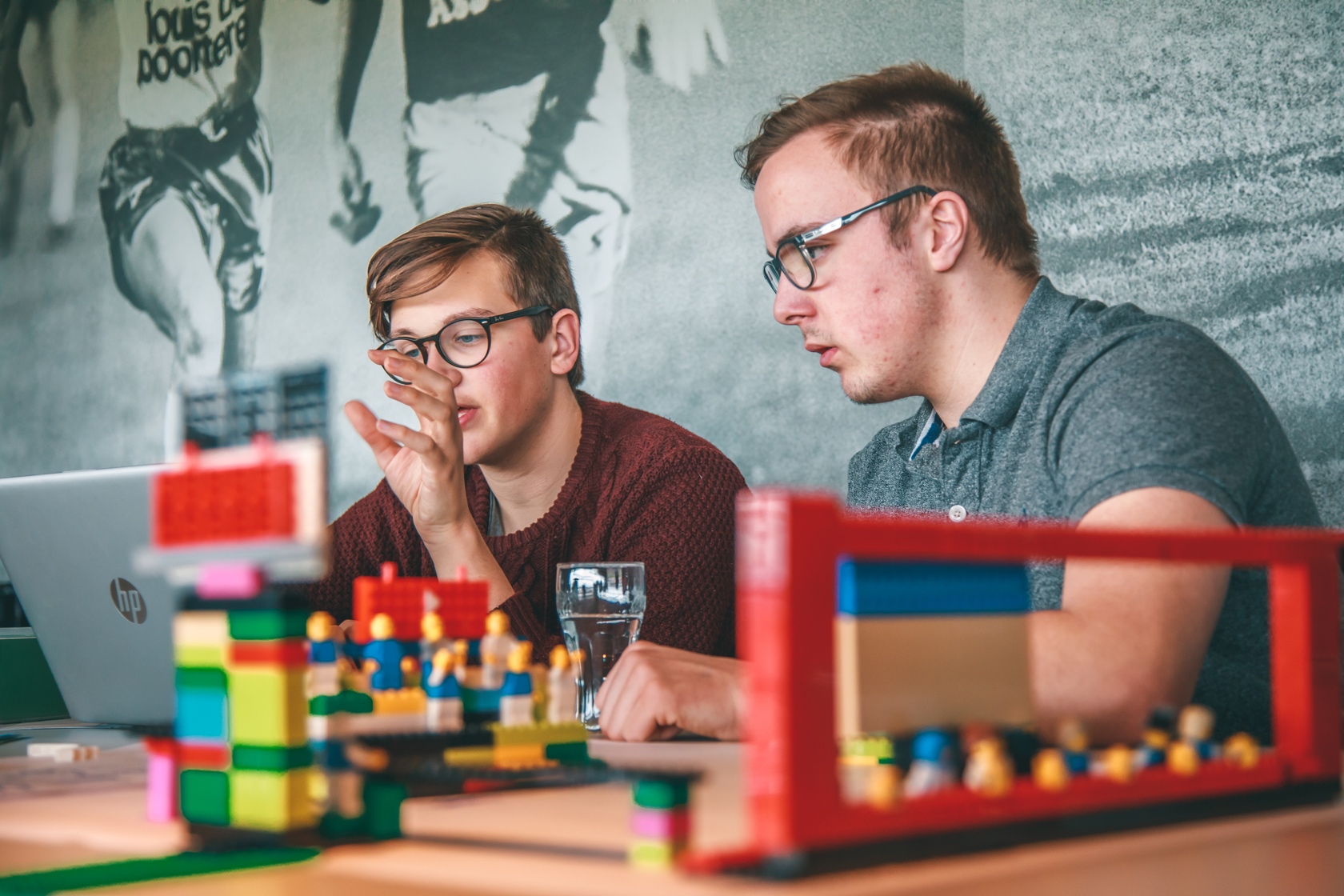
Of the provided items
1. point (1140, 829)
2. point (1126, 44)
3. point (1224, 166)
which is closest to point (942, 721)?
point (1140, 829)

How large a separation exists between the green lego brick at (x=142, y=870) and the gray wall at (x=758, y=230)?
6.04 ft

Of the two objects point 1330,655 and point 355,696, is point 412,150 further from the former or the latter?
point 1330,655

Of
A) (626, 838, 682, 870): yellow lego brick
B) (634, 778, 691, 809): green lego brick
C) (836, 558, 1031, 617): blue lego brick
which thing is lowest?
(626, 838, 682, 870): yellow lego brick

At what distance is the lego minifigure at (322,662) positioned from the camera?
76cm

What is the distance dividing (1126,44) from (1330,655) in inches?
65.2

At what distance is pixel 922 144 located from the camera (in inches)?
64.9

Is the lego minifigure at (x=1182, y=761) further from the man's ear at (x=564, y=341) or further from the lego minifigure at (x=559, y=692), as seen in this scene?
the man's ear at (x=564, y=341)

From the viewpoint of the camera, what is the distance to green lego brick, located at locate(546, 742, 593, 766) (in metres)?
0.83

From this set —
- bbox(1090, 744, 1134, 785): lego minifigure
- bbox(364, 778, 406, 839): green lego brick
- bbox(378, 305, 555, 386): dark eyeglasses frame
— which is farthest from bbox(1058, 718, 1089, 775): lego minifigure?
bbox(378, 305, 555, 386): dark eyeglasses frame

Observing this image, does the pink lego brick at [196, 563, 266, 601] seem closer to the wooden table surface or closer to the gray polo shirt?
the wooden table surface

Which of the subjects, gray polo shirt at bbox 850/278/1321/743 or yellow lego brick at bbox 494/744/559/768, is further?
gray polo shirt at bbox 850/278/1321/743

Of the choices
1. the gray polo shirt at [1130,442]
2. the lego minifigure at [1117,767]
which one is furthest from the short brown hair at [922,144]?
the lego minifigure at [1117,767]

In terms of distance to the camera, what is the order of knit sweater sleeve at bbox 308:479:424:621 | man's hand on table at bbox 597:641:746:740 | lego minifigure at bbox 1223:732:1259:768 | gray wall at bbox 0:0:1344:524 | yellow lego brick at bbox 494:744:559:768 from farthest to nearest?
knit sweater sleeve at bbox 308:479:424:621
gray wall at bbox 0:0:1344:524
man's hand on table at bbox 597:641:746:740
yellow lego brick at bbox 494:744:559:768
lego minifigure at bbox 1223:732:1259:768

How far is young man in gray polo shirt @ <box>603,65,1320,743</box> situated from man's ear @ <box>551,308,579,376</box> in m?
0.45
